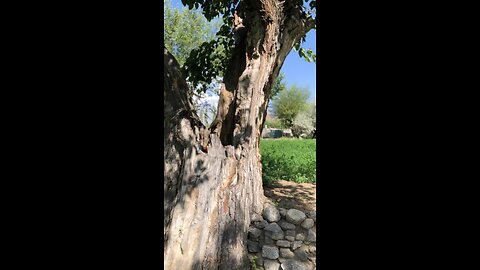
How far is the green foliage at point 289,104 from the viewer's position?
23.3 metres

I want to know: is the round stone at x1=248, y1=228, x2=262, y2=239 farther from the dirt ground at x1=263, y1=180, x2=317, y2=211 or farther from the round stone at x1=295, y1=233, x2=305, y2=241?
the dirt ground at x1=263, y1=180, x2=317, y2=211

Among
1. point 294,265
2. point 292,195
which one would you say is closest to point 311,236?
point 294,265

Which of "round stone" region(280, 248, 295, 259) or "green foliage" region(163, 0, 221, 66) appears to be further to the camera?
"green foliage" region(163, 0, 221, 66)

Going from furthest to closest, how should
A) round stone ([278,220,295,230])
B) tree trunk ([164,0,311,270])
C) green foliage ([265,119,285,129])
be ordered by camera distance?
1. green foliage ([265,119,285,129])
2. round stone ([278,220,295,230])
3. tree trunk ([164,0,311,270])

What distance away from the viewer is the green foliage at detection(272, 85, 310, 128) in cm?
2327

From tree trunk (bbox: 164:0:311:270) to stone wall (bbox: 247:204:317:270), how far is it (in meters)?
0.20

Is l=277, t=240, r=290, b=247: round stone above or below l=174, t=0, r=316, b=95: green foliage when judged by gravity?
below

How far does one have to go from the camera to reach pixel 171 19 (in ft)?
50.9

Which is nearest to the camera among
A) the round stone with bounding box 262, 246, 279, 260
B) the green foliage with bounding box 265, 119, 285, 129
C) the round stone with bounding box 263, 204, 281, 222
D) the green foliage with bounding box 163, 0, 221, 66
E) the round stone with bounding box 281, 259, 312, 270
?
the round stone with bounding box 281, 259, 312, 270

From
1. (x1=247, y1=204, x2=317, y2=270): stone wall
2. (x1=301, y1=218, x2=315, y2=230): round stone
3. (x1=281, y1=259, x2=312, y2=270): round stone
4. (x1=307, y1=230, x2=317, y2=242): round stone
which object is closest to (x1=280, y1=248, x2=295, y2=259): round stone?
(x1=247, y1=204, x2=317, y2=270): stone wall

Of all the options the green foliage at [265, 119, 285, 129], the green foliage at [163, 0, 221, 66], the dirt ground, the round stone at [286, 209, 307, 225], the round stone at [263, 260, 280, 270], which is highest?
the green foliage at [163, 0, 221, 66]

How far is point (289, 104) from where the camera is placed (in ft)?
78.8
